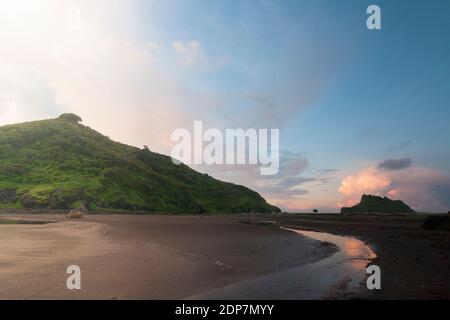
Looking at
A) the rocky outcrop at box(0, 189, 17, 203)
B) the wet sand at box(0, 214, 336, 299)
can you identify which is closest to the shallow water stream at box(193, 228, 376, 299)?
the wet sand at box(0, 214, 336, 299)

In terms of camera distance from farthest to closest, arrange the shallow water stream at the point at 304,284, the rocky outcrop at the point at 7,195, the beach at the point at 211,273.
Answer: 1. the rocky outcrop at the point at 7,195
2. the shallow water stream at the point at 304,284
3. the beach at the point at 211,273

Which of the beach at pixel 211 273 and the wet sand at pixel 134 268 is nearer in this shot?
the wet sand at pixel 134 268

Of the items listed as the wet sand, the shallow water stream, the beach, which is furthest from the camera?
the shallow water stream

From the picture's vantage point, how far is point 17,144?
185125 millimetres

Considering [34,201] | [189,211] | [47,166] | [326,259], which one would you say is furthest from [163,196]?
[326,259]

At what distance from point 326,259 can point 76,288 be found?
18.0 m

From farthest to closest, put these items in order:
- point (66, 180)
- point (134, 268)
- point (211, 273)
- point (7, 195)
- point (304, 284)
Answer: point (66, 180)
point (7, 195)
point (134, 268)
point (211, 273)
point (304, 284)

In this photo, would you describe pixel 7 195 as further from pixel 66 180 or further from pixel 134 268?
pixel 134 268

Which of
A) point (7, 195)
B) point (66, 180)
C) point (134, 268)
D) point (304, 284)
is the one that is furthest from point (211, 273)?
point (66, 180)

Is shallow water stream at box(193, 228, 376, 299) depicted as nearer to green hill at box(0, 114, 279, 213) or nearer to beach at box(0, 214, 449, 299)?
beach at box(0, 214, 449, 299)

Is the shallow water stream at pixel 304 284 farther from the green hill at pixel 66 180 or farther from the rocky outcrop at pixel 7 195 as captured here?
the rocky outcrop at pixel 7 195

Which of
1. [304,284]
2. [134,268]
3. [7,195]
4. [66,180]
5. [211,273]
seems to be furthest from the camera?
[66,180]

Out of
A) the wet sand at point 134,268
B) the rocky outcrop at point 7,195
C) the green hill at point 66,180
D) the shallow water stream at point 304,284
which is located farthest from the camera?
the green hill at point 66,180

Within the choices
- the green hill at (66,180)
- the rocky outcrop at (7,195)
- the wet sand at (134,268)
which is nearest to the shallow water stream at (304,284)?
the wet sand at (134,268)
